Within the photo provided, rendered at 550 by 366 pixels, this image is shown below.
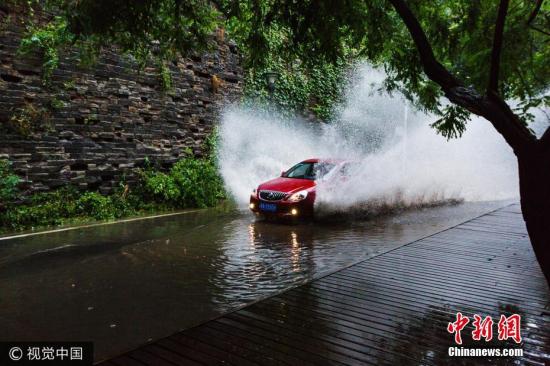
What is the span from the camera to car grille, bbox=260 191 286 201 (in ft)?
36.0

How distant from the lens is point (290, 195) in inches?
430

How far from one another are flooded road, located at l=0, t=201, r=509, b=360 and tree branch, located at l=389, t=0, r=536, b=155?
3.31 metres

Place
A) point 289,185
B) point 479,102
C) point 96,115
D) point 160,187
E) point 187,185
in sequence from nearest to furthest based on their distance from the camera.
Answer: point 479,102
point 289,185
point 96,115
point 160,187
point 187,185

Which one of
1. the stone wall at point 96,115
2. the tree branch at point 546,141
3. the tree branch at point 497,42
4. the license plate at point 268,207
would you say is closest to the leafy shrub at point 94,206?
the stone wall at point 96,115

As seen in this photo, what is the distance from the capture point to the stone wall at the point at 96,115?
1023cm

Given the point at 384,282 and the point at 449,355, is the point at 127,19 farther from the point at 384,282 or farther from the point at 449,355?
the point at 449,355

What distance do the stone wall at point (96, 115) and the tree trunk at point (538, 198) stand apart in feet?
35.1

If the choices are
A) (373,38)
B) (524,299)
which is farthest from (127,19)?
(524,299)

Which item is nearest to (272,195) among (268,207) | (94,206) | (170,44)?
(268,207)

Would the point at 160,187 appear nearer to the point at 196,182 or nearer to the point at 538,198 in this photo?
the point at 196,182

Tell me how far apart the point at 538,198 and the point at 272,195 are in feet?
26.5

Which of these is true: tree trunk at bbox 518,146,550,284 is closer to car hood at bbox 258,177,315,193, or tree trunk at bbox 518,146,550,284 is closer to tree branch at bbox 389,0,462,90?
tree branch at bbox 389,0,462,90

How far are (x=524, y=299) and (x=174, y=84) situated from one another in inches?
486

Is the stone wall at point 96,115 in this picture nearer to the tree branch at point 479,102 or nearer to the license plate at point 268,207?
the license plate at point 268,207
